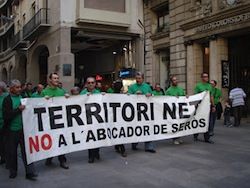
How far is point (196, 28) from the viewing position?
1795 cm

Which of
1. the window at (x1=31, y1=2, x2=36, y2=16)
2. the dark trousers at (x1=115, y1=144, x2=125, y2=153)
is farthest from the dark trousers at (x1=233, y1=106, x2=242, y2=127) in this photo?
the window at (x1=31, y1=2, x2=36, y2=16)

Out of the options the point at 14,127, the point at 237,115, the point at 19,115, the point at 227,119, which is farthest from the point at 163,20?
the point at 14,127

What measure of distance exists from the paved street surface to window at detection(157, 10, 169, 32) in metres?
12.7

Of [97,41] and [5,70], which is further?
[5,70]

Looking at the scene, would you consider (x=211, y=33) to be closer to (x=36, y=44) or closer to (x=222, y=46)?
(x=222, y=46)

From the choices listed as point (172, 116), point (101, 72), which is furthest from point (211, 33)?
point (101, 72)

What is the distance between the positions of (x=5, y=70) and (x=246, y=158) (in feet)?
141

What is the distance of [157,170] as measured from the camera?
705 cm

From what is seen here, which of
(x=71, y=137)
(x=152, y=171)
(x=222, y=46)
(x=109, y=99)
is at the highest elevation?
(x=222, y=46)

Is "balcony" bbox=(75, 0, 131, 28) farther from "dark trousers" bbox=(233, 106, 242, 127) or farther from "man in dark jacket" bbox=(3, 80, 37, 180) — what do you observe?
"man in dark jacket" bbox=(3, 80, 37, 180)

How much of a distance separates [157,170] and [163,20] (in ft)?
51.8

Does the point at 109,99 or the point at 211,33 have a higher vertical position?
the point at 211,33

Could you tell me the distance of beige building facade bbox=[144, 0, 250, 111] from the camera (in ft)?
52.8

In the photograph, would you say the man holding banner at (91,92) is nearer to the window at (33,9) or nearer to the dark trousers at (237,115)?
the dark trousers at (237,115)
